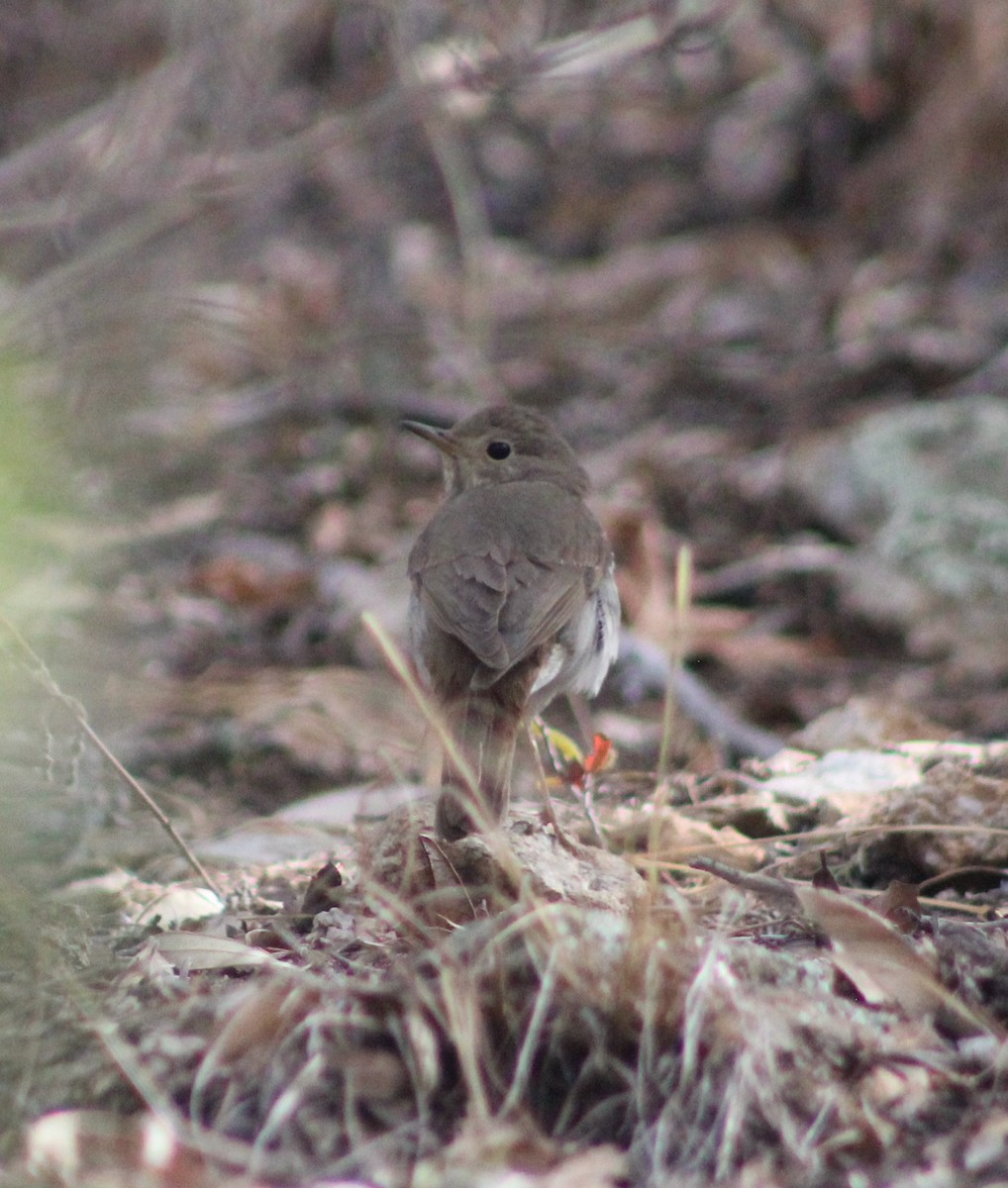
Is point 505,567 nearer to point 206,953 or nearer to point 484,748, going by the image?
point 484,748

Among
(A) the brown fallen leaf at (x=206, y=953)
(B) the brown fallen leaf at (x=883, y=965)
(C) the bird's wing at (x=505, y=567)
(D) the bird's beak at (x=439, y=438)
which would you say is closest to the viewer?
(B) the brown fallen leaf at (x=883, y=965)

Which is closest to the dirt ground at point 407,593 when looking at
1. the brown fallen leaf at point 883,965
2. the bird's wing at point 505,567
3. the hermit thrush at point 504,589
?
the brown fallen leaf at point 883,965

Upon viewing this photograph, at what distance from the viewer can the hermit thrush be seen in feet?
16.1

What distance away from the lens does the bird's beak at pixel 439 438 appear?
6336mm

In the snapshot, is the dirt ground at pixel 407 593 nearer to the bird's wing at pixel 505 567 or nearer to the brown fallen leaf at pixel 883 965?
the brown fallen leaf at pixel 883 965

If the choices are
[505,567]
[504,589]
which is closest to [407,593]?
[505,567]

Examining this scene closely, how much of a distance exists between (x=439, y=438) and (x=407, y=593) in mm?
1802

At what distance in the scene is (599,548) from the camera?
5.90 metres

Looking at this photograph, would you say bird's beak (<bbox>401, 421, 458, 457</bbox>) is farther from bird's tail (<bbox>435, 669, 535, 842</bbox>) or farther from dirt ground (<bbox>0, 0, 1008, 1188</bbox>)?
bird's tail (<bbox>435, 669, 535, 842</bbox>)

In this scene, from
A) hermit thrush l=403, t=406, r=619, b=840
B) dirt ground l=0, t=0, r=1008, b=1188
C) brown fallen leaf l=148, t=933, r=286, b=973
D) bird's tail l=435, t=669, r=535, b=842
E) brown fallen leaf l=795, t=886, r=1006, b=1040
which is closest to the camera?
dirt ground l=0, t=0, r=1008, b=1188

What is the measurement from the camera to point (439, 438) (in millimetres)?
6406

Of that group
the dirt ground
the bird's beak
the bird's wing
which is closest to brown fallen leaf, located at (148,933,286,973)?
the dirt ground

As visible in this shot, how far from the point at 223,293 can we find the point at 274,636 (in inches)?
146

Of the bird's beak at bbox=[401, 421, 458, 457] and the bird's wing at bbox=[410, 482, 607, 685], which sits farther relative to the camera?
the bird's beak at bbox=[401, 421, 458, 457]
